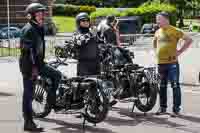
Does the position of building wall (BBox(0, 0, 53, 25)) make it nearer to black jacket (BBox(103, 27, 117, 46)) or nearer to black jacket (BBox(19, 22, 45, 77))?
black jacket (BBox(103, 27, 117, 46))

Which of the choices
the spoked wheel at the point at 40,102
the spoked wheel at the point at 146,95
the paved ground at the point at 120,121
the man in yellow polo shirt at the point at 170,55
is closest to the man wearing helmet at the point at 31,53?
the paved ground at the point at 120,121

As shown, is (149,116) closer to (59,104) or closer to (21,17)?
(59,104)

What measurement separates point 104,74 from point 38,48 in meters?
2.15

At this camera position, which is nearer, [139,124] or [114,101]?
[139,124]

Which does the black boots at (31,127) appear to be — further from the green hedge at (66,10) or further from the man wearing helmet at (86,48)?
the green hedge at (66,10)

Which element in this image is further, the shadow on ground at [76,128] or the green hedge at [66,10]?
the green hedge at [66,10]

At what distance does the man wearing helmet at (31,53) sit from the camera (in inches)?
359

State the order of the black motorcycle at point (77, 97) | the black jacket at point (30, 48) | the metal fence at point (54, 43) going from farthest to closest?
the metal fence at point (54, 43)
the black motorcycle at point (77, 97)
the black jacket at point (30, 48)

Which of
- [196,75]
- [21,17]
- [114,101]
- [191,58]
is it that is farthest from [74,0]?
[114,101]

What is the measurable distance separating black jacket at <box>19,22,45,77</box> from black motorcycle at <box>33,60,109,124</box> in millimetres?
681

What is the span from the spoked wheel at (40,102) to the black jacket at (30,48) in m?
0.84

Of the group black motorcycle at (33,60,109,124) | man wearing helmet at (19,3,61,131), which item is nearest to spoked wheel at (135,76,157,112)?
black motorcycle at (33,60,109,124)

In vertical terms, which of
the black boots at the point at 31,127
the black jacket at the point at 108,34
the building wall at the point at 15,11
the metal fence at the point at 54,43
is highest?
the building wall at the point at 15,11

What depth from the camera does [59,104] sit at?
9773 mm
